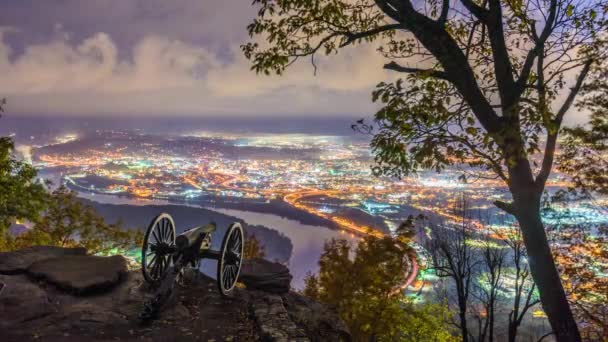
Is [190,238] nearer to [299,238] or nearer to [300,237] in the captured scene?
[299,238]

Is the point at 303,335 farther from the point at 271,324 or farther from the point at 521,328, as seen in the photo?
the point at 521,328

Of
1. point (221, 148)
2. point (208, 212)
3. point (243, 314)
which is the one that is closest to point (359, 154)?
point (221, 148)

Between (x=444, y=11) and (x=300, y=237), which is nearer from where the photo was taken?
(x=444, y=11)

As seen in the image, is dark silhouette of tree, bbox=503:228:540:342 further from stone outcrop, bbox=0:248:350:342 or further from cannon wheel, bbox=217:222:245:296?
cannon wheel, bbox=217:222:245:296

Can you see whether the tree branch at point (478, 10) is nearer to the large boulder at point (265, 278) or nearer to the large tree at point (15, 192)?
the large boulder at point (265, 278)

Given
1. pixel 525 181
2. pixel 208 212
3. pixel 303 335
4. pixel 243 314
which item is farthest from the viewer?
pixel 208 212

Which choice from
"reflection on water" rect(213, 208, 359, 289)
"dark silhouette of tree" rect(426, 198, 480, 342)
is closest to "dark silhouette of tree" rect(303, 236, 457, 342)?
"dark silhouette of tree" rect(426, 198, 480, 342)

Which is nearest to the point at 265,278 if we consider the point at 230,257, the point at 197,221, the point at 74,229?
the point at 230,257
